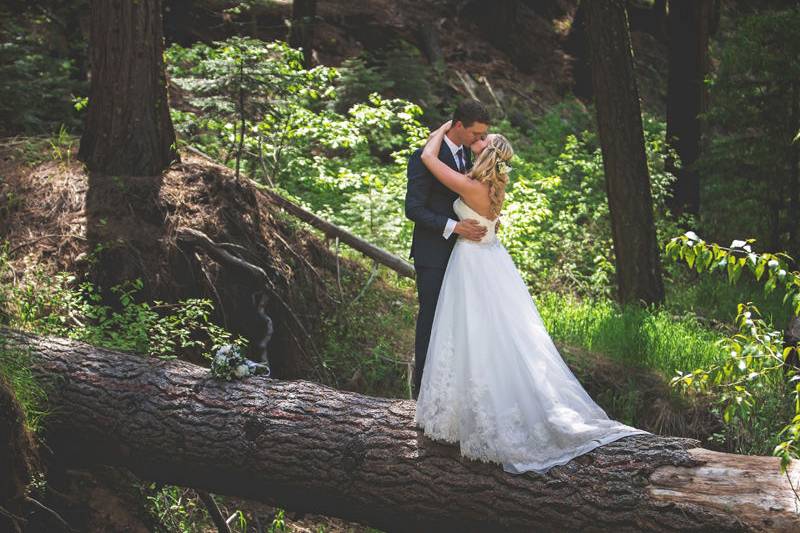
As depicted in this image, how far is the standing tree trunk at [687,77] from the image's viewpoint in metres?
15.1

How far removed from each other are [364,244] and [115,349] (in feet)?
11.3

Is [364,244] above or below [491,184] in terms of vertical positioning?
below

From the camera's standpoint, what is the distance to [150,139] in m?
8.12

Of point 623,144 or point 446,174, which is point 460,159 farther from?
point 623,144

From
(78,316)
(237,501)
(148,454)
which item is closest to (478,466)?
(148,454)

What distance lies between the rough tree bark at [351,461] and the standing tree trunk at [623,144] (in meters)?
5.98

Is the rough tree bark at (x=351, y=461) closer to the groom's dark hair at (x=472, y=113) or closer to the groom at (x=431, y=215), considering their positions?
the groom at (x=431, y=215)

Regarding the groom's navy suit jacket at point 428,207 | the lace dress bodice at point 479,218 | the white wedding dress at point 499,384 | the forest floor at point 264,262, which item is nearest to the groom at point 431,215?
the groom's navy suit jacket at point 428,207

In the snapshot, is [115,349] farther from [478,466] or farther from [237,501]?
Result: [478,466]

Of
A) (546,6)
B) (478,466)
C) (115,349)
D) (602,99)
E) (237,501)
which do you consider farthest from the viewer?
(546,6)

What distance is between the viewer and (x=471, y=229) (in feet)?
Result: 18.5

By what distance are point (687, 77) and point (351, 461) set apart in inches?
483

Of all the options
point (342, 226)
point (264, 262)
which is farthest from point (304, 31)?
point (264, 262)

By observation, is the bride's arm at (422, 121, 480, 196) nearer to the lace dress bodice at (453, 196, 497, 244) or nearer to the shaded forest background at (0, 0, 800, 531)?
the lace dress bodice at (453, 196, 497, 244)
